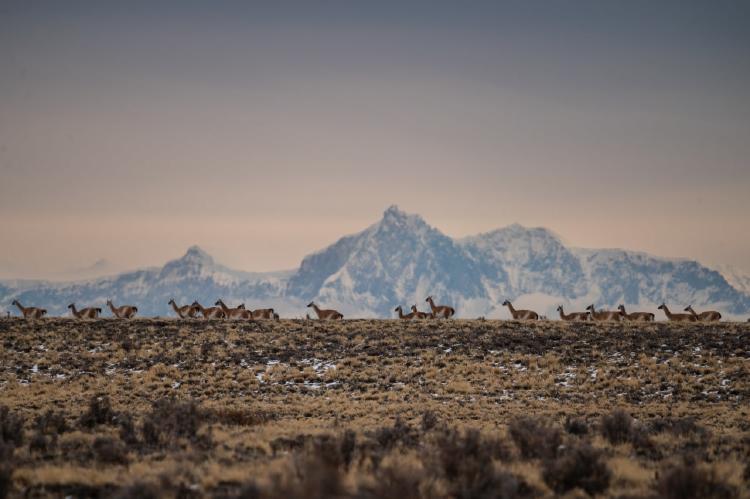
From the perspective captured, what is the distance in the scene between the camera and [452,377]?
100 ft

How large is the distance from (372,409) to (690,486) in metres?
13.8

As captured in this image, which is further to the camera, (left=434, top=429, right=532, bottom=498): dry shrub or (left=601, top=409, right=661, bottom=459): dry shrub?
(left=601, top=409, right=661, bottom=459): dry shrub

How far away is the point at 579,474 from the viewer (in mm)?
11555

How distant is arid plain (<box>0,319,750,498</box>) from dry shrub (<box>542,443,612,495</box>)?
0.03 meters

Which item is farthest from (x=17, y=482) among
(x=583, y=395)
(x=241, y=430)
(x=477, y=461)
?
(x=583, y=395)

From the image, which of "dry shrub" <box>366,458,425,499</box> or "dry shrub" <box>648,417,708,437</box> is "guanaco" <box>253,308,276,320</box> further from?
"dry shrub" <box>366,458,425,499</box>

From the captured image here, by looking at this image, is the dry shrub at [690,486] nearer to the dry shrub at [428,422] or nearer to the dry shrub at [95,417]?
the dry shrub at [428,422]

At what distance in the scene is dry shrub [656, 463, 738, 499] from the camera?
10.3 m

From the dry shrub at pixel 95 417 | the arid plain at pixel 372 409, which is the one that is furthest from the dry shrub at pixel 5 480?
the dry shrub at pixel 95 417

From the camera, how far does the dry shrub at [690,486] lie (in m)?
10.3

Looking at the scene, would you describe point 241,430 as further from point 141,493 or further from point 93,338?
point 93,338

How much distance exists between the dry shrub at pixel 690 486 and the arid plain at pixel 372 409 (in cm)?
3

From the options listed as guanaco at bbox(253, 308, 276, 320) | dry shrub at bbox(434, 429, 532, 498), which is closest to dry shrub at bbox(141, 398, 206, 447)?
dry shrub at bbox(434, 429, 532, 498)

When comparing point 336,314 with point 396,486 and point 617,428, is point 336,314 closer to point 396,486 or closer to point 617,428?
point 617,428
